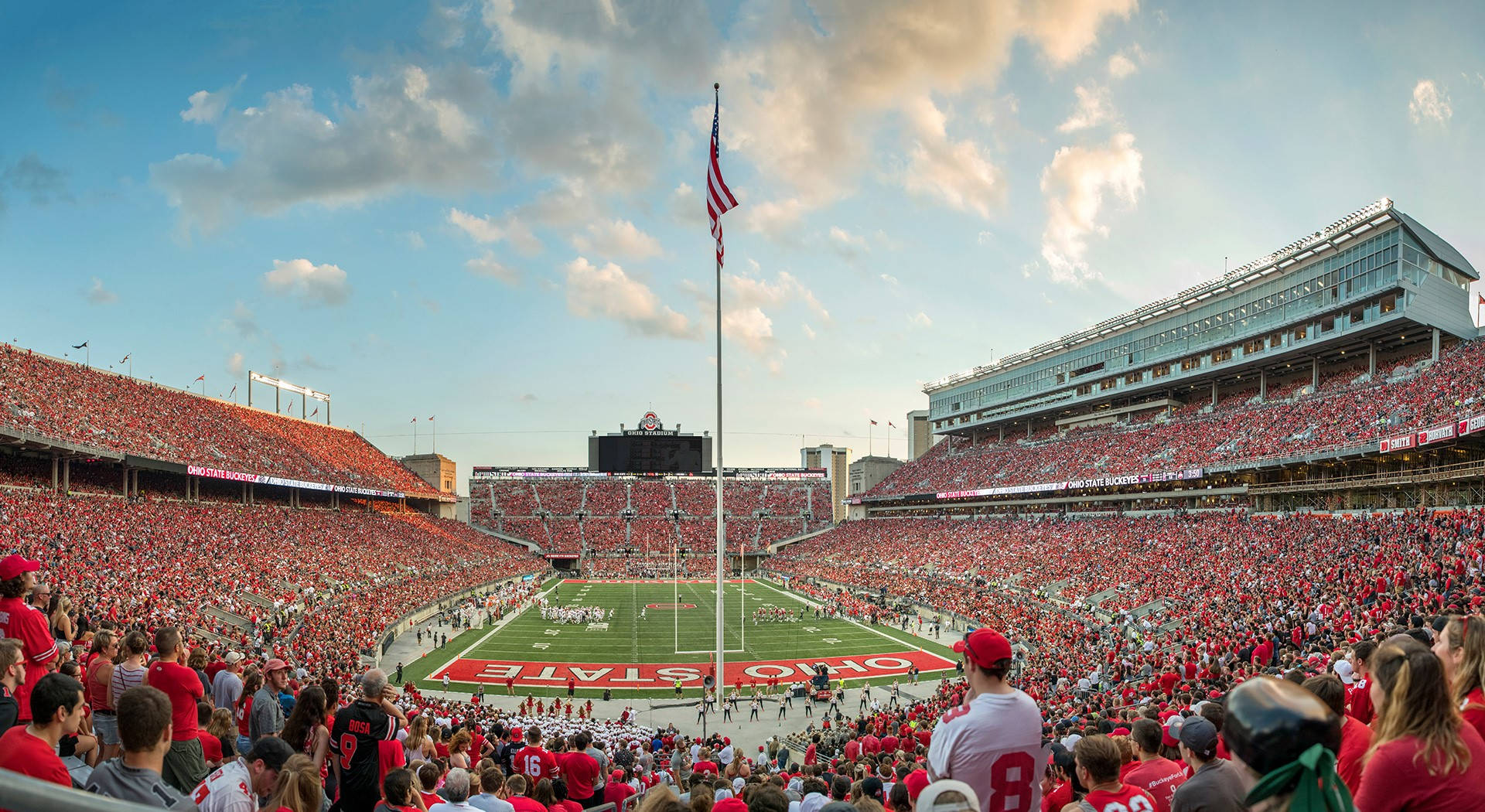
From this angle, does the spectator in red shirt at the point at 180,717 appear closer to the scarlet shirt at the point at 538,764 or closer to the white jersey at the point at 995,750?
the scarlet shirt at the point at 538,764

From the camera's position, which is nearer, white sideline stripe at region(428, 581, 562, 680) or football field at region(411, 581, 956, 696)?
football field at region(411, 581, 956, 696)

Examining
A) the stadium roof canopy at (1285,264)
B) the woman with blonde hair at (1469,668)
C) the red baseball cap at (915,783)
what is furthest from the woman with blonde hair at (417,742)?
the stadium roof canopy at (1285,264)

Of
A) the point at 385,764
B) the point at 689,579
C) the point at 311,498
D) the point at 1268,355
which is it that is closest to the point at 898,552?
the point at 689,579

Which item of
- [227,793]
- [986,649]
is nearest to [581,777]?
[227,793]

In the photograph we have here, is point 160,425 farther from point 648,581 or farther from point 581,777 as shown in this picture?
point 581,777

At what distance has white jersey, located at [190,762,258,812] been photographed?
400 centimetres

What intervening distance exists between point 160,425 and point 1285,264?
67.1 metres

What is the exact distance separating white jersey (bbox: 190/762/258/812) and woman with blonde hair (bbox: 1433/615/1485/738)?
19.3 ft

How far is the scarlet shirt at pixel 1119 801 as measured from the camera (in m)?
3.95

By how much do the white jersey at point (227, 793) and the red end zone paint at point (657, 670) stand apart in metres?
25.0

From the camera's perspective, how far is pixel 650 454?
78875 mm

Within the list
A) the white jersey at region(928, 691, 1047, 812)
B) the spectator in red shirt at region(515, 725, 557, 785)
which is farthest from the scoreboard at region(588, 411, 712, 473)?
the white jersey at region(928, 691, 1047, 812)

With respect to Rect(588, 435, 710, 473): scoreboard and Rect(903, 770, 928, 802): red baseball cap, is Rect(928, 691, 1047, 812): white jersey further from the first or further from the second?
Rect(588, 435, 710, 473): scoreboard

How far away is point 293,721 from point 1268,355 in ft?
182
